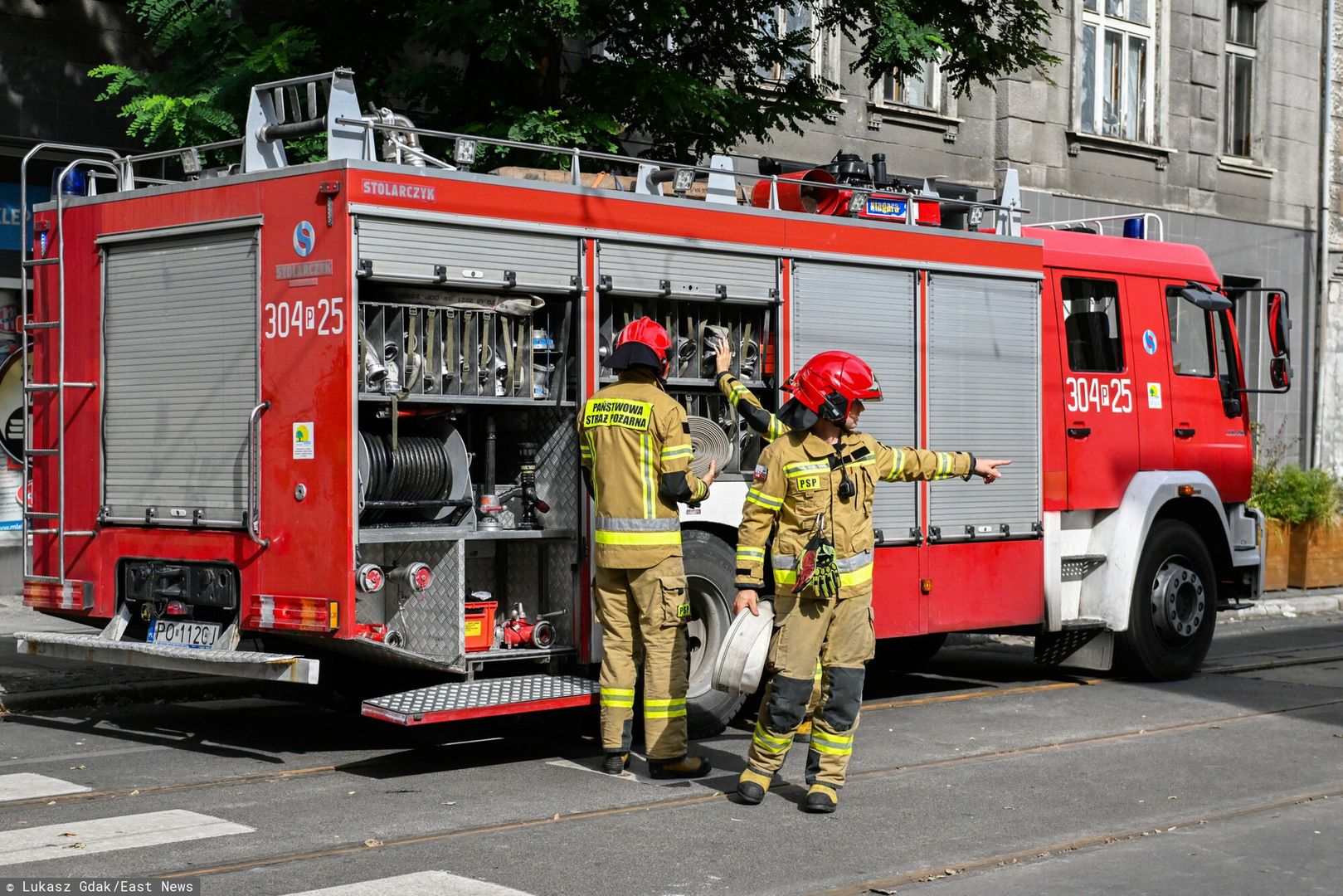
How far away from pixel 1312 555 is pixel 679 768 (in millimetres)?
12438

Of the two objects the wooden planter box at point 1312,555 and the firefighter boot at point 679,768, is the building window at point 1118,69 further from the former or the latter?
the firefighter boot at point 679,768

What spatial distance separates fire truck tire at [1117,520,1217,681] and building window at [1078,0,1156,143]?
11716mm

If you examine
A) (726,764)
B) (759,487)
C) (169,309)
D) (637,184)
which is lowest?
(726,764)

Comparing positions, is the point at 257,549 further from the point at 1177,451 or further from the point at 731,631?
the point at 1177,451

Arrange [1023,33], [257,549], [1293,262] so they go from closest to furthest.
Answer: [257,549]
[1023,33]
[1293,262]

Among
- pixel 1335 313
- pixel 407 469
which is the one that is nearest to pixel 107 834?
pixel 407 469

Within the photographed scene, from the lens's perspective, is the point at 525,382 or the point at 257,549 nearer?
the point at 257,549

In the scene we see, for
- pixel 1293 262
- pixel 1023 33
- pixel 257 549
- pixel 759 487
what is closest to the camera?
pixel 759 487

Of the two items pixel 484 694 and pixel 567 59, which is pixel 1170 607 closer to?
pixel 484 694

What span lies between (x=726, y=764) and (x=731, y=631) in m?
1.08

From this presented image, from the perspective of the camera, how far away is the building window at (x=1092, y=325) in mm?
11492

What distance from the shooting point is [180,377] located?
8.55 m

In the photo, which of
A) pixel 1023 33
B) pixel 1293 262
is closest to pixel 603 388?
pixel 1023 33

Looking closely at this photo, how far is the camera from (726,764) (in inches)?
337
